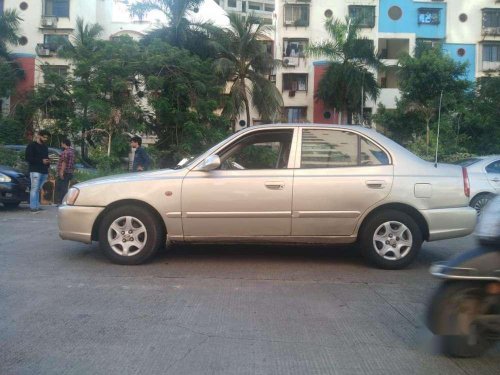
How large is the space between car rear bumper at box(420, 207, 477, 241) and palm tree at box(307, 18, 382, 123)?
3183 cm

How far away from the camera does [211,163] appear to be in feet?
21.5

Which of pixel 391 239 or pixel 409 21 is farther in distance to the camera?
pixel 409 21

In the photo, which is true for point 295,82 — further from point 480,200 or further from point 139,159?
point 139,159

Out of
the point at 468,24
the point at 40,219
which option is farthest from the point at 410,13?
the point at 40,219

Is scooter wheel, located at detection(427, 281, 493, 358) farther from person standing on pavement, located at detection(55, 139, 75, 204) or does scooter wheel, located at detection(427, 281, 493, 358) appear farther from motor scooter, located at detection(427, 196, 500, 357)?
person standing on pavement, located at detection(55, 139, 75, 204)

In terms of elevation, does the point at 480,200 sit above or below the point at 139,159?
below

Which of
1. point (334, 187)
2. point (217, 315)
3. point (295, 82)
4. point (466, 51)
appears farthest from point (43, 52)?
point (217, 315)

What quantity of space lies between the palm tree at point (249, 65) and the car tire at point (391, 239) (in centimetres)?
2626

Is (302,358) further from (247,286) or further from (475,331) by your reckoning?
(247,286)

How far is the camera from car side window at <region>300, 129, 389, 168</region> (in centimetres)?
682

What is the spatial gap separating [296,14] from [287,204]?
41699 millimetres

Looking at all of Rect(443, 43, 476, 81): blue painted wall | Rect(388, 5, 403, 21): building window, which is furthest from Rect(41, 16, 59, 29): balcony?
Rect(443, 43, 476, 81): blue painted wall

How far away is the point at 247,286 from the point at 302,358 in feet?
6.58

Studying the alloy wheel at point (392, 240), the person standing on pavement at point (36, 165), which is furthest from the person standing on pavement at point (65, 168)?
the alloy wheel at point (392, 240)
